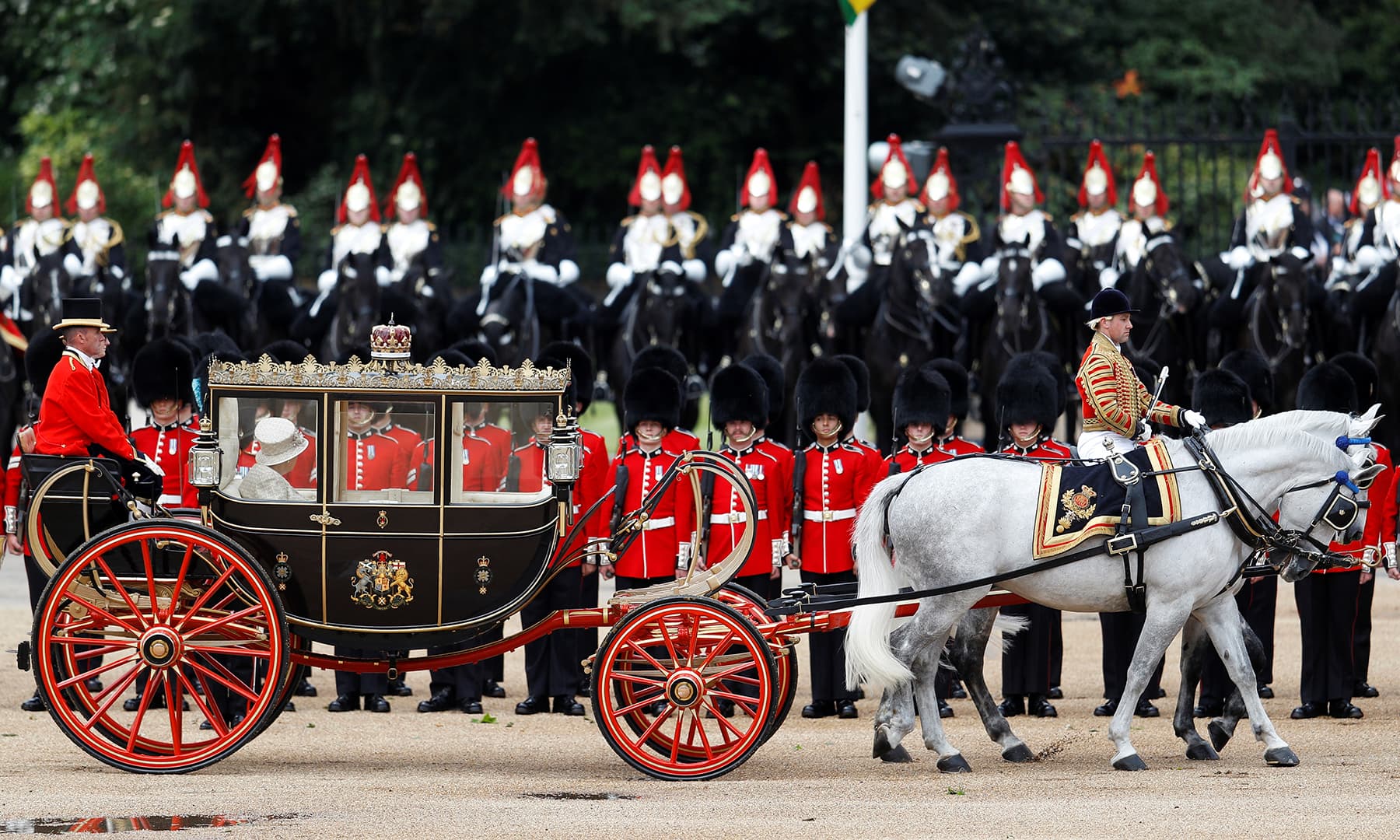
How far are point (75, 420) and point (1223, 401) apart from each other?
4.48 metres

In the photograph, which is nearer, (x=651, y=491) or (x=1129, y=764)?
(x=1129, y=764)

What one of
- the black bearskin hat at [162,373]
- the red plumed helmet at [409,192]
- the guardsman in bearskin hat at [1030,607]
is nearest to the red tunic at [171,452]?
the black bearskin hat at [162,373]

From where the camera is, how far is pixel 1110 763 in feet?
25.0

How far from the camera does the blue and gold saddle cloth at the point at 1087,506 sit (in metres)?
7.47

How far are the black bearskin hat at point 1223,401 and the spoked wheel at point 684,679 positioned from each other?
9.32 feet

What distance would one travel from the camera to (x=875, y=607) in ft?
24.8

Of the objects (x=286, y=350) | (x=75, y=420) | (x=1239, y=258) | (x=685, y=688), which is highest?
(x=1239, y=258)

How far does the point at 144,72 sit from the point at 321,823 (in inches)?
739

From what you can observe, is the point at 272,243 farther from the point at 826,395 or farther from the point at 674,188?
the point at 826,395

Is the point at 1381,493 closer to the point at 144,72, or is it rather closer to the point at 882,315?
the point at 882,315

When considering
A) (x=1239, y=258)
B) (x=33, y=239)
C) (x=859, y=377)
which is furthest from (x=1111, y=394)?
(x=33, y=239)

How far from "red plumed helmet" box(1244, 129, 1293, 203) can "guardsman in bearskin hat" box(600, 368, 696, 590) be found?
23.6 feet

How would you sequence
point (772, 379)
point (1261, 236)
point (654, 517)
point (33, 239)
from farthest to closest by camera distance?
point (33, 239), point (1261, 236), point (772, 379), point (654, 517)

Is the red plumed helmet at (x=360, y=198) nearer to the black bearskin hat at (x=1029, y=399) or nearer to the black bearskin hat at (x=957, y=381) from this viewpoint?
the black bearskin hat at (x=957, y=381)
